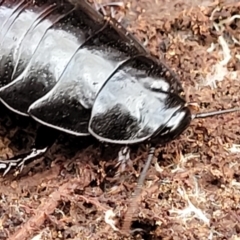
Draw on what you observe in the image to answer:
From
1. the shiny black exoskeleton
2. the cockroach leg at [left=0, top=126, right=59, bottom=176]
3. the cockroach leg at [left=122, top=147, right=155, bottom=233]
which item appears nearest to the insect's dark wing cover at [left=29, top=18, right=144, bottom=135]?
the shiny black exoskeleton

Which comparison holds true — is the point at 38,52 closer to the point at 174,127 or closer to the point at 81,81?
the point at 81,81

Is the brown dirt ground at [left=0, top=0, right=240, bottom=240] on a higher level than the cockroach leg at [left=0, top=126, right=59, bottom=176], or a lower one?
lower

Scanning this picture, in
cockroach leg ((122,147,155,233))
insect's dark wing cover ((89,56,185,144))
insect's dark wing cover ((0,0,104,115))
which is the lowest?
cockroach leg ((122,147,155,233))

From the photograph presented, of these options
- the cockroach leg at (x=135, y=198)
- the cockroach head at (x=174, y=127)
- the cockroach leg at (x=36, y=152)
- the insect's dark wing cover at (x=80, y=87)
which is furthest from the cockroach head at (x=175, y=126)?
the cockroach leg at (x=36, y=152)

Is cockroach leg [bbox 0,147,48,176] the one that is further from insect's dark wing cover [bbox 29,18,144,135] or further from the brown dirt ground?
insect's dark wing cover [bbox 29,18,144,135]

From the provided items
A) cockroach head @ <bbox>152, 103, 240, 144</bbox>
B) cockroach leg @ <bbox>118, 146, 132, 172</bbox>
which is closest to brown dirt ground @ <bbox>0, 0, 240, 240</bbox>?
cockroach leg @ <bbox>118, 146, 132, 172</bbox>

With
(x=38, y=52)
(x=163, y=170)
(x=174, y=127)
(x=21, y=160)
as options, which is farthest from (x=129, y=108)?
(x=21, y=160)

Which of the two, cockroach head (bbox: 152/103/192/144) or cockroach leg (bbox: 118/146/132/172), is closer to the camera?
cockroach head (bbox: 152/103/192/144)

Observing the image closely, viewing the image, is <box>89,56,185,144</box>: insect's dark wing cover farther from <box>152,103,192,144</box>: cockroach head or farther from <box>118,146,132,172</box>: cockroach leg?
<box>118,146,132,172</box>: cockroach leg
